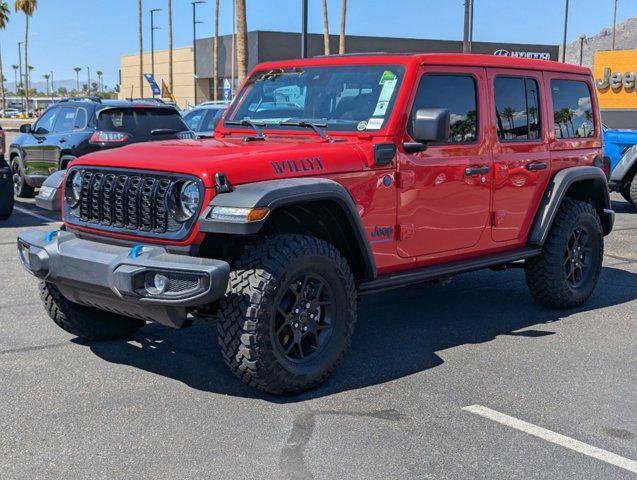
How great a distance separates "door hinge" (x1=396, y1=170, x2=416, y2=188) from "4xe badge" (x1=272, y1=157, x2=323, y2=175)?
643mm

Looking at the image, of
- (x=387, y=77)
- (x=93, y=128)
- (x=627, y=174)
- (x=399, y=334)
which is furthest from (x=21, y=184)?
(x=387, y=77)

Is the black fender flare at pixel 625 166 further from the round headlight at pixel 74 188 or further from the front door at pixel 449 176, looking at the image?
the round headlight at pixel 74 188

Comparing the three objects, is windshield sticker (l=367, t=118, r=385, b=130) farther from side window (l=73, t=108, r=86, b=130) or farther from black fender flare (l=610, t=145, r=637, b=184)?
black fender flare (l=610, t=145, r=637, b=184)

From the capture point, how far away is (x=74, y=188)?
5.14 metres

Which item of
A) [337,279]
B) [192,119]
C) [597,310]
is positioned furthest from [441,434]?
[192,119]

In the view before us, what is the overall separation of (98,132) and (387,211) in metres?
8.60

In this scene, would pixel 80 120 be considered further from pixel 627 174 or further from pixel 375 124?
pixel 375 124

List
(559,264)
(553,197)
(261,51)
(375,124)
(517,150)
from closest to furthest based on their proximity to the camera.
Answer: (375,124) → (517,150) → (553,197) → (559,264) → (261,51)

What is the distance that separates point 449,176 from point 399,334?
4.09 ft

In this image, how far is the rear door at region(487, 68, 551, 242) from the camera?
6039 mm

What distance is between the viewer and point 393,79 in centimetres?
543

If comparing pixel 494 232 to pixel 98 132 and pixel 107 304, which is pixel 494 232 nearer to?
pixel 107 304

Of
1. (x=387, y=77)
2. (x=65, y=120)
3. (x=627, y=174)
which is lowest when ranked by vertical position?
(x=627, y=174)

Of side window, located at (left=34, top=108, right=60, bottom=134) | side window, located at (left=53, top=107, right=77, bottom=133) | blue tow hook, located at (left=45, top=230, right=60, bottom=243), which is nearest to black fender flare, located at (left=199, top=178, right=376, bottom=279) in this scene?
blue tow hook, located at (left=45, top=230, right=60, bottom=243)
